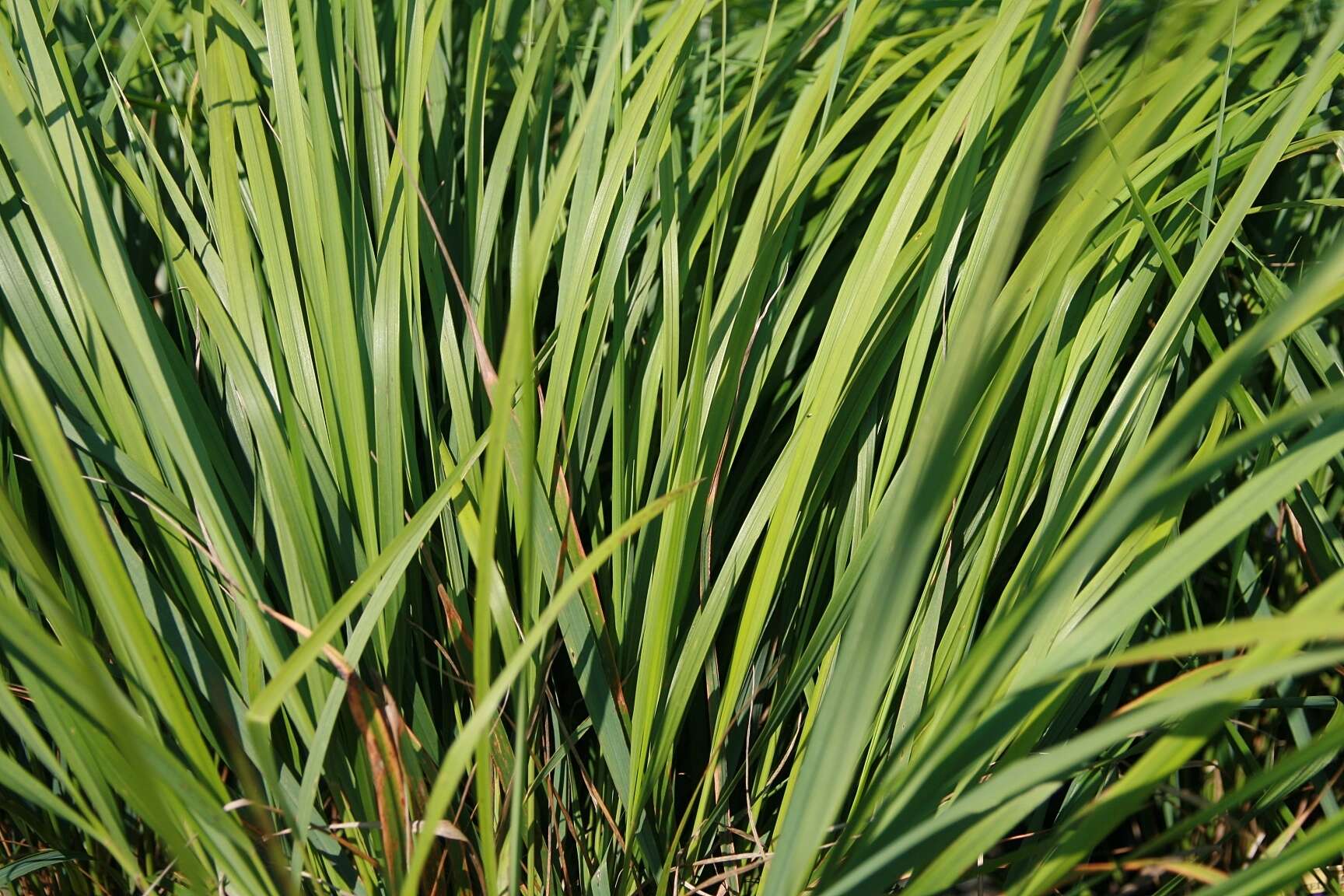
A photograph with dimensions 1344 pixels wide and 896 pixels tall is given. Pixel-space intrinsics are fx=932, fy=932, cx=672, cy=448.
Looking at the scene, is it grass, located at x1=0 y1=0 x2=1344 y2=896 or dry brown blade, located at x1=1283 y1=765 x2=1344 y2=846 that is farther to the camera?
dry brown blade, located at x1=1283 y1=765 x2=1344 y2=846

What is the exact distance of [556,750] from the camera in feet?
2.36

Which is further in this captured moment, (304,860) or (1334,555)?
(1334,555)

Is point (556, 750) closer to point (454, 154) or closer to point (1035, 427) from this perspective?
point (1035, 427)

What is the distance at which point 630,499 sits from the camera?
0.79 m

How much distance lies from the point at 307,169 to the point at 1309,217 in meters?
1.05

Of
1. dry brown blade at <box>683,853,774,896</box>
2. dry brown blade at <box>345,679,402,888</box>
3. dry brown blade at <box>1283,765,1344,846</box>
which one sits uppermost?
dry brown blade at <box>345,679,402,888</box>

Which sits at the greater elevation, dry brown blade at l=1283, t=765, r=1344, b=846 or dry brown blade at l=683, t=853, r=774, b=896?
dry brown blade at l=683, t=853, r=774, b=896

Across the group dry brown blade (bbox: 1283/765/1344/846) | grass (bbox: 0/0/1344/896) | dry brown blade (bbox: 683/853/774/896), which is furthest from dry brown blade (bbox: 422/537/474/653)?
dry brown blade (bbox: 1283/765/1344/846)

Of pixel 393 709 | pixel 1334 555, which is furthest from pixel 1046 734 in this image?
pixel 393 709

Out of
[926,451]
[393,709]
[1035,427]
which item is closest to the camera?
[926,451]

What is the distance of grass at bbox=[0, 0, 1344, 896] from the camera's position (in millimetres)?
524

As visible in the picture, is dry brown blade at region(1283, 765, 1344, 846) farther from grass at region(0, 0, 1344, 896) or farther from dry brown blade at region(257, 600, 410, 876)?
dry brown blade at region(257, 600, 410, 876)

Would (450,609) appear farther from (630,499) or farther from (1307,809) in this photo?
(1307,809)

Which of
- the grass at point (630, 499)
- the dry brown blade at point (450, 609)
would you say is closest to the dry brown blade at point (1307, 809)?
the grass at point (630, 499)
